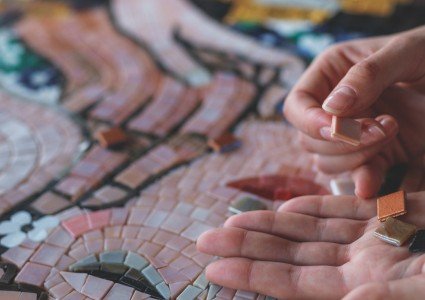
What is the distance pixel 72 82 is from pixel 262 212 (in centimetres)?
81

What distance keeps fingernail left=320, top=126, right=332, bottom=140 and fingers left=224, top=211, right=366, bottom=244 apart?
156 mm

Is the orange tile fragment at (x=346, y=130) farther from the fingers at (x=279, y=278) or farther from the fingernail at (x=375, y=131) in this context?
the fingers at (x=279, y=278)

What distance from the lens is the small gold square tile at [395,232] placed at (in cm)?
95

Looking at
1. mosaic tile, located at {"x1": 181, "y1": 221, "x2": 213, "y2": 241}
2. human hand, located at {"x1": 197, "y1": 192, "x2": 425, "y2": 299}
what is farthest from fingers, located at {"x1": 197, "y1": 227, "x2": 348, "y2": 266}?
mosaic tile, located at {"x1": 181, "y1": 221, "x2": 213, "y2": 241}

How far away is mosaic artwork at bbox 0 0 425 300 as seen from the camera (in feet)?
3.51

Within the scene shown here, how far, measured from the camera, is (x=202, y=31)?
5.93ft

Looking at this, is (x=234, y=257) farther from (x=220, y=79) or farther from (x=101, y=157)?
(x=220, y=79)

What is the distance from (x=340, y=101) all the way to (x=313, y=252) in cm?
27

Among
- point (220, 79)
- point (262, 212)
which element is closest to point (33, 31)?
point (220, 79)

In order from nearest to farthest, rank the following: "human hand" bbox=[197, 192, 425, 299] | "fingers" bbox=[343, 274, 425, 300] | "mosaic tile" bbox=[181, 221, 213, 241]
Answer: "fingers" bbox=[343, 274, 425, 300] < "human hand" bbox=[197, 192, 425, 299] < "mosaic tile" bbox=[181, 221, 213, 241]

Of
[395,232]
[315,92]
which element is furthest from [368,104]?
[395,232]

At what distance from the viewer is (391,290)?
0.80 meters

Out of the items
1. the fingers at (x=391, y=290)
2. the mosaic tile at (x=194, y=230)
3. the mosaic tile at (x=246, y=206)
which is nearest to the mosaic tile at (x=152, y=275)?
the mosaic tile at (x=194, y=230)

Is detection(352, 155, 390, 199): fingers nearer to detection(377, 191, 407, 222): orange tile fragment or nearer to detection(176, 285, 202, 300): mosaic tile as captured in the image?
detection(377, 191, 407, 222): orange tile fragment
